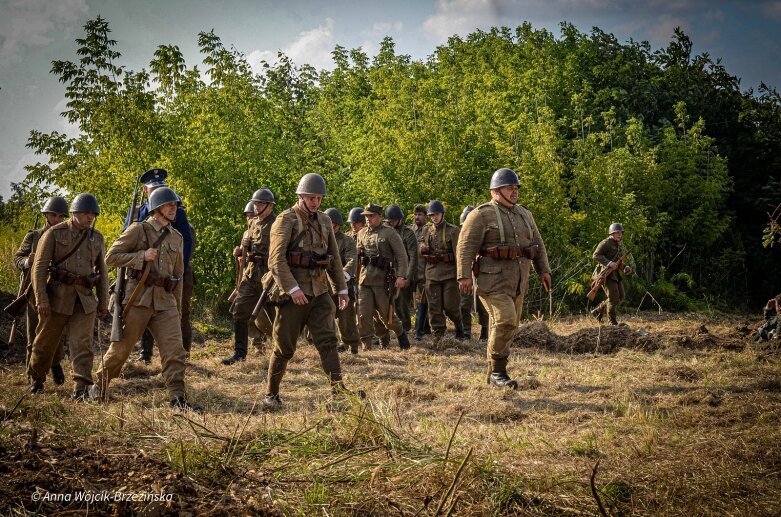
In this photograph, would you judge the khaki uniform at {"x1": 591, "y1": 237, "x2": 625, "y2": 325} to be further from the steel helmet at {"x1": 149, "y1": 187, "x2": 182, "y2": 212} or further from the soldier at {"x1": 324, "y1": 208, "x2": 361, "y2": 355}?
the steel helmet at {"x1": 149, "y1": 187, "x2": 182, "y2": 212}

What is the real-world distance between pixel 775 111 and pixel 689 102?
9.34 feet

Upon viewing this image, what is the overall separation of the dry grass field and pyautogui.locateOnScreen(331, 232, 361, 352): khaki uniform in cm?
216

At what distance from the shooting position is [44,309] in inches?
339

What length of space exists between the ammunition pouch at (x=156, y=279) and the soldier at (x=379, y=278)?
4914 millimetres

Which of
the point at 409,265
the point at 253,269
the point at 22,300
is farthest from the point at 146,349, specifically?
the point at 409,265

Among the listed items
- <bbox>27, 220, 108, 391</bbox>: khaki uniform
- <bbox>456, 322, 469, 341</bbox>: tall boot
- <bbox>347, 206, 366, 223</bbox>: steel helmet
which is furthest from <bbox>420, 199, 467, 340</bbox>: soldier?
<bbox>27, 220, 108, 391</bbox>: khaki uniform

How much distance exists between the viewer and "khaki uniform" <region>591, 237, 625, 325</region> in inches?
629

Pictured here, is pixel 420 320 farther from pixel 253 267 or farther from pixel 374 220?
pixel 253 267

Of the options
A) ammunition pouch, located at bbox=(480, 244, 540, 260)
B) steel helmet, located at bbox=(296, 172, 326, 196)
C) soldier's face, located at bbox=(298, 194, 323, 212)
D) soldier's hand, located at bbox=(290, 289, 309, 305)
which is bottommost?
soldier's hand, located at bbox=(290, 289, 309, 305)

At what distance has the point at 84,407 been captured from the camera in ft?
24.7

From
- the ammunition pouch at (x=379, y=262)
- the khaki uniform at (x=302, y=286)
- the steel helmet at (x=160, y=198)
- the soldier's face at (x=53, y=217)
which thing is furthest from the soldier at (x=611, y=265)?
the soldier's face at (x=53, y=217)

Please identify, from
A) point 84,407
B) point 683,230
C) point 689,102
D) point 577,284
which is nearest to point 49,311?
point 84,407

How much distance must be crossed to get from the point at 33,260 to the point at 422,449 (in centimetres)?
674

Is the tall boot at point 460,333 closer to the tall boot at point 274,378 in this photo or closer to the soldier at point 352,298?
the soldier at point 352,298
